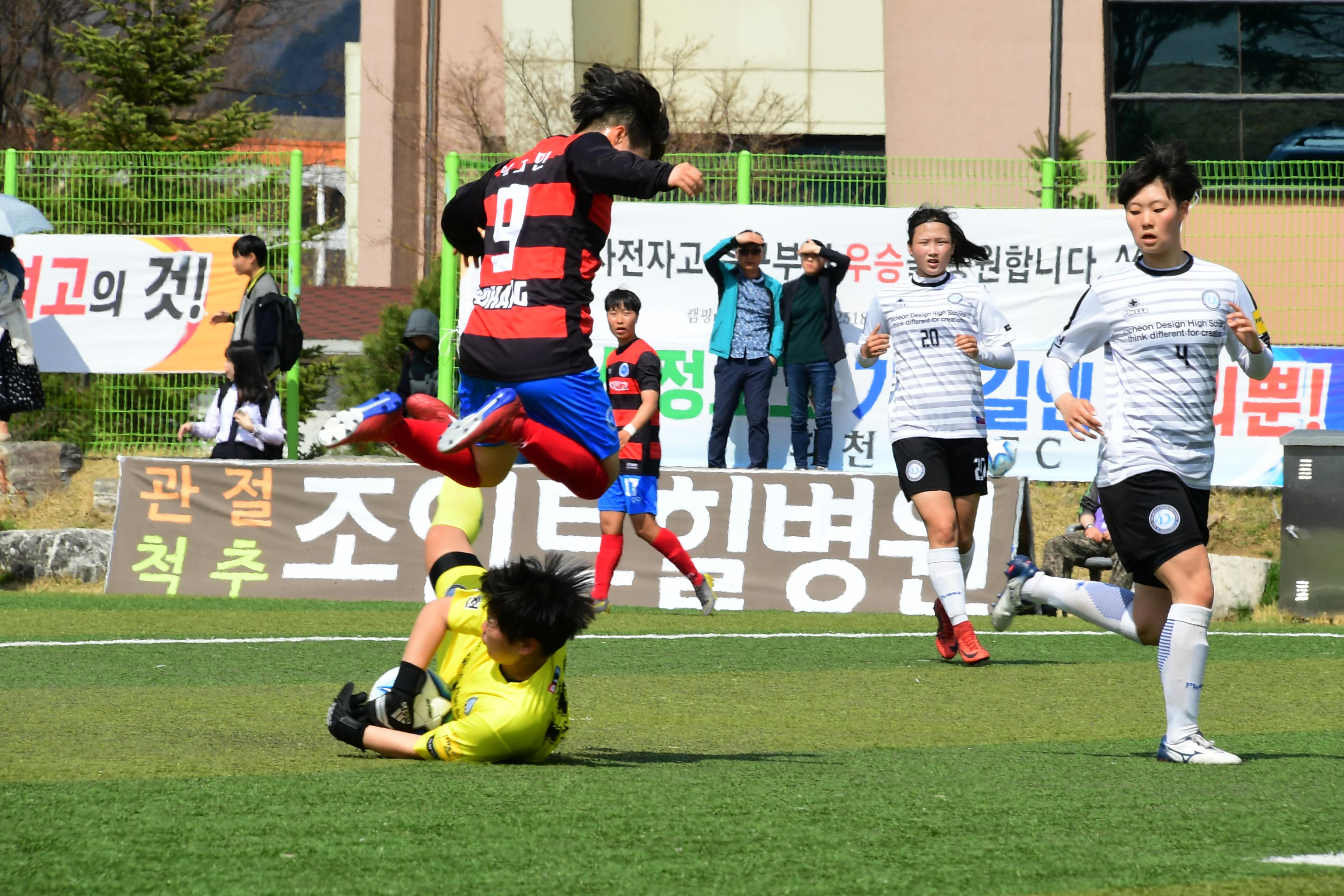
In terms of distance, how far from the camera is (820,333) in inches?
523

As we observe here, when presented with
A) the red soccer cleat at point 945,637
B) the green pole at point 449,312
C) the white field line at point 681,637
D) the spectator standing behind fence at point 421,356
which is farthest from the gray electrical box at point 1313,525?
the spectator standing behind fence at point 421,356

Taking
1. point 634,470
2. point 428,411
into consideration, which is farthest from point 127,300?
point 428,411

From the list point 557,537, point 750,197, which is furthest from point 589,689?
point 750,197

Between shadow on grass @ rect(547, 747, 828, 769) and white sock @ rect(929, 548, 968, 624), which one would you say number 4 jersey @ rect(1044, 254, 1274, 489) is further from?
white sock @ rect(929, 548, 968, 624)

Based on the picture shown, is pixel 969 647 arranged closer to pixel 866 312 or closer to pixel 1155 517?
pixel 1155 517

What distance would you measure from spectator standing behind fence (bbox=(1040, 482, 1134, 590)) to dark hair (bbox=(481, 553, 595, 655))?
7.22m

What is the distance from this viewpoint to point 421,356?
47.1ft

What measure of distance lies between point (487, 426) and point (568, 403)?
1.16 ft

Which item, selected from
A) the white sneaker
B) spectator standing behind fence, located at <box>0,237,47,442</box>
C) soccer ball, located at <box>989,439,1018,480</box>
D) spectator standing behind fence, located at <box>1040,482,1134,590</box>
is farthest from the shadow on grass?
spectator standing behind fence, located at <box>0,237,47,442</box>

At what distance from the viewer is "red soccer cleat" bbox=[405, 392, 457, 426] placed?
5.48m

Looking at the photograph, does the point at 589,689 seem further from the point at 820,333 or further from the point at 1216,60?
the point at 1216,60

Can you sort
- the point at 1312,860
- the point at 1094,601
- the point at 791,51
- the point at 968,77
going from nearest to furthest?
the point at 1312,860 < the point at 1094,601 < the point at 968,77 < the point at 791,51

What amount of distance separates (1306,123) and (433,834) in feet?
61.1

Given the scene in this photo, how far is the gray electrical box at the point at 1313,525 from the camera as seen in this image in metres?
11.5
